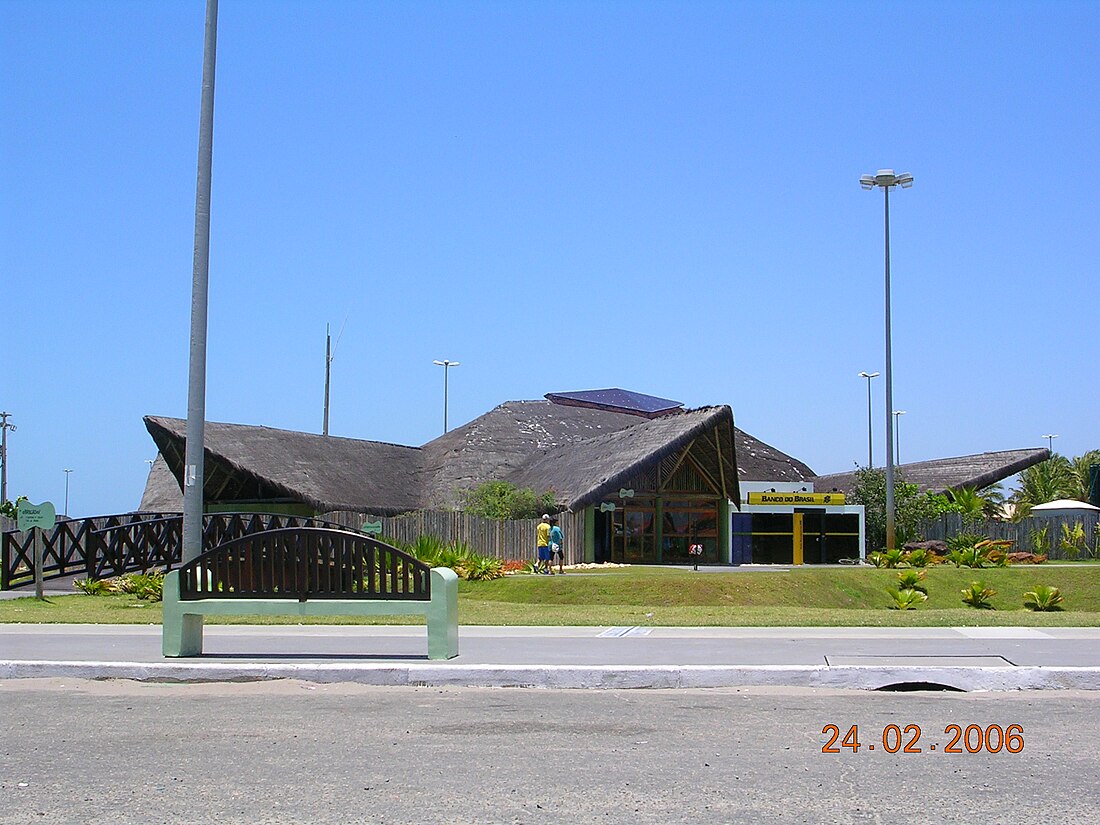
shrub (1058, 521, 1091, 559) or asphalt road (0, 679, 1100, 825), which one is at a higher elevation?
shrub (1058, 521, 1091, 559)

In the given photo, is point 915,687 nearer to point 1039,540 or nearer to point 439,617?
point 439,617

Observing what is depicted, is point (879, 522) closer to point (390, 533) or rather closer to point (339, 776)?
point (390, 533)

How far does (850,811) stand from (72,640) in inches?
371

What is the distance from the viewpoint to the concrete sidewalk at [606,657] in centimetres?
918

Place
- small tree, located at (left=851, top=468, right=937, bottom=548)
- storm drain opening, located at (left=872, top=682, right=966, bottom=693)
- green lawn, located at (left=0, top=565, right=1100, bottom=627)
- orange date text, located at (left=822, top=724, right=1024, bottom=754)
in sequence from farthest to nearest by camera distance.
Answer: small tree, located at (left=851, top=468, right=937, bottom=548)
green lawn, located at (left=0, top=565, right=1100, bottom=627)
storm drain opening, located at (left=872, top=682, right=966, bottom=693)
orange date text, located at (left=822, top=724, right=1024, bottom=754)

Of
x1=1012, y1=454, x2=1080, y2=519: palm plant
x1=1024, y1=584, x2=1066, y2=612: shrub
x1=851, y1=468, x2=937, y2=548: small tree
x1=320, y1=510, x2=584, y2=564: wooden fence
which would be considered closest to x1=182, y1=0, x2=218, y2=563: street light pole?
x1=1024, y1=584, x2=1066, y2=612: shrub

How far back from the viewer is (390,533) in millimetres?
36312

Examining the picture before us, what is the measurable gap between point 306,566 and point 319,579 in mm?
157

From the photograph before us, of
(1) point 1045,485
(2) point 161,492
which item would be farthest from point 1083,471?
(2) point 161,492

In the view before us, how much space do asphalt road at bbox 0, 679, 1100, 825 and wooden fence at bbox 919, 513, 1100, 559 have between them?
37.6 meters

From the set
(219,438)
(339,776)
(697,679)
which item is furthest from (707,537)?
(339,776)

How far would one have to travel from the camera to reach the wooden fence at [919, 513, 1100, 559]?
146ft

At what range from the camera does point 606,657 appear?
10312 millimetres

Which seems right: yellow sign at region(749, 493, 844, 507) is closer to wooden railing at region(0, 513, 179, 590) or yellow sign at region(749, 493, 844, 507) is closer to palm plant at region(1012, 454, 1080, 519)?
wooden railing at region(0, 513, 179, 590)
